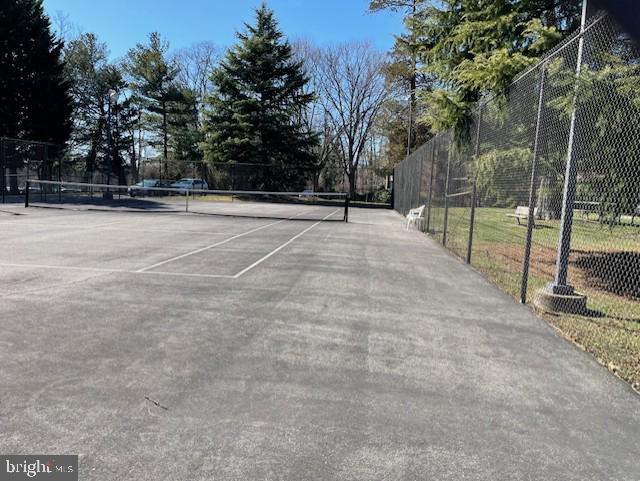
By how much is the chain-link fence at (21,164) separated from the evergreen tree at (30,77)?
310cm

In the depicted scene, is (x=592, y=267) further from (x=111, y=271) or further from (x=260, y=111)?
(x=260, y=111)

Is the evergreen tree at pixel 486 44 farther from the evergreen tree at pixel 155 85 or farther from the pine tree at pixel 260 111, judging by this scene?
the evergreen tree at pixel 155 85

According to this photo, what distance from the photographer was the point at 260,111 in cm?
4225

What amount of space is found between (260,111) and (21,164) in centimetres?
1958

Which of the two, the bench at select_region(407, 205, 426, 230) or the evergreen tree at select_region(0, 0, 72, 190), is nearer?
the bench at select_region(407, 205, 426, 230)

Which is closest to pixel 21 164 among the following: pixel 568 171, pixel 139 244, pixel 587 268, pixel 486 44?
pixel 139 244

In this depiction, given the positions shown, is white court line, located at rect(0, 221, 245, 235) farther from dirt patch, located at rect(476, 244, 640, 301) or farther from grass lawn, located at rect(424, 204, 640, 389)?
dirt patch, located at rect(476, 244, 640, 301)

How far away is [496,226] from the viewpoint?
1456 cm

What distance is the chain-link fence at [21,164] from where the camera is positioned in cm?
2730

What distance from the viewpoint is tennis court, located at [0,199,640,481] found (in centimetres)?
279

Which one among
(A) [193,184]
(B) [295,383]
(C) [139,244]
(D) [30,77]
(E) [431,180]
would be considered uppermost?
(D) [30,77]

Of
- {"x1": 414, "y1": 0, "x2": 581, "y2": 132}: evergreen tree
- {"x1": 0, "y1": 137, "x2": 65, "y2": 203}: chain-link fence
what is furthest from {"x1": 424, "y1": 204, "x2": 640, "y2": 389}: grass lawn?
{"x1": 0, "y1": 137, "x2": 65, "y2": 203}: chain-link fence

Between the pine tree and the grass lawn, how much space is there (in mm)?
28278

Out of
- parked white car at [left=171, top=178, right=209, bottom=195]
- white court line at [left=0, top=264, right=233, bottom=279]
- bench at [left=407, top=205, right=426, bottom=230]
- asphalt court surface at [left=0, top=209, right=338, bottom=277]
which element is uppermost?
parked white car at [left=171, top=178, right=209, bottom=195]
